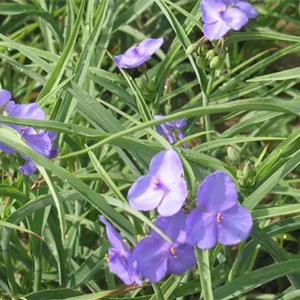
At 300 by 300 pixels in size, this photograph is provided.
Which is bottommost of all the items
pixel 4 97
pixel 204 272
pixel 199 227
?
pixel 204 272

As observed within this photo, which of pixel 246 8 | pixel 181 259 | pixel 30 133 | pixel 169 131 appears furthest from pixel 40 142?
pixel 246 8

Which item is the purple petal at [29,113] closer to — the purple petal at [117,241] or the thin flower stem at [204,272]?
the purple petal at [117,241]

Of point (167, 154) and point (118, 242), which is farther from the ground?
point (167, 154)

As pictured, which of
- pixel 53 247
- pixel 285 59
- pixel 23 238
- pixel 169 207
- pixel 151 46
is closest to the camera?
pixel 169 207

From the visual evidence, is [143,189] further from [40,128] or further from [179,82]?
[179,82]

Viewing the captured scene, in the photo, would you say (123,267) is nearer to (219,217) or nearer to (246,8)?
(219,217)

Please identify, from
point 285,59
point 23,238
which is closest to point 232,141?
point 23,238
